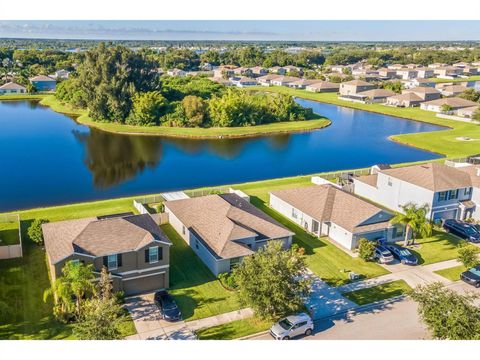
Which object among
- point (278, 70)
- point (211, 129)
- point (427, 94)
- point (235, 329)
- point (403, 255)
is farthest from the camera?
point (278, 70)

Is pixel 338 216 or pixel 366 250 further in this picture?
pixel 338 216

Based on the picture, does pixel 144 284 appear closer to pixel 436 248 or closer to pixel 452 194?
pixel 436 248

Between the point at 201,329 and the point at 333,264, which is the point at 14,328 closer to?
the point at 201,329

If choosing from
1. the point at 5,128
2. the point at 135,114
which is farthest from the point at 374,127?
the point at 5,128

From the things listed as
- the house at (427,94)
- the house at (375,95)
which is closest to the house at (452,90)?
the house at (427,94)

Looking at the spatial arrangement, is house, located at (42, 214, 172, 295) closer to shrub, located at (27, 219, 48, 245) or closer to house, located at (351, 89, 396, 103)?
shrub, located at (27, 219, 48, 245)

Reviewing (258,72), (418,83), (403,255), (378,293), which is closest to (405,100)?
(418,83)

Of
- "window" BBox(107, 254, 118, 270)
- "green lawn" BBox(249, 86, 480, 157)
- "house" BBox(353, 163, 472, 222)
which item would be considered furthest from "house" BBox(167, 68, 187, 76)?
"window" BBox(107, 254, 118, 270)
